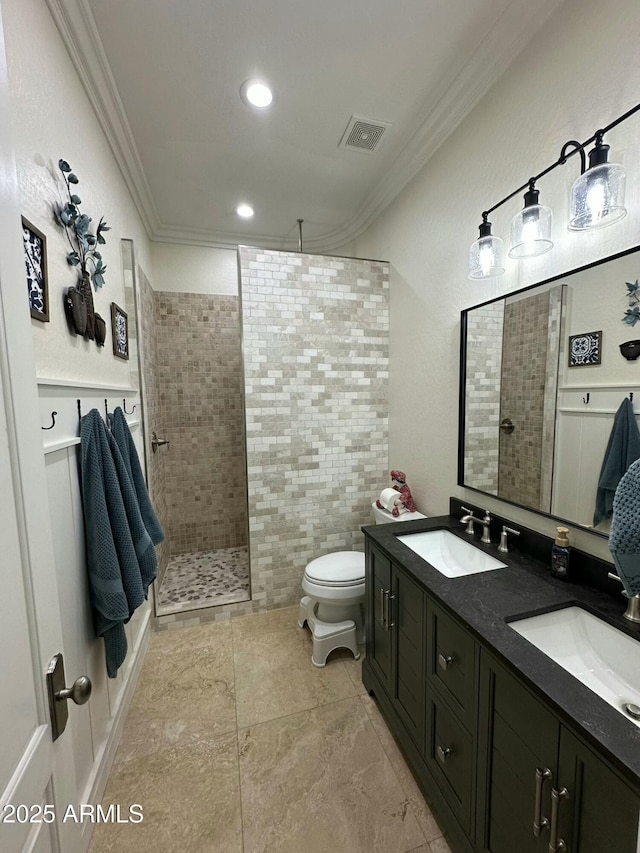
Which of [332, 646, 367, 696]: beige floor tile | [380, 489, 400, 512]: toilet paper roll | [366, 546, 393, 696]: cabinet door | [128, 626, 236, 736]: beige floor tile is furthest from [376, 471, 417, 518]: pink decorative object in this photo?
[128, 626, 236, 736]: beige floor tile

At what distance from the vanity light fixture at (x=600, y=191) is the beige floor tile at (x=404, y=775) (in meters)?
2.07

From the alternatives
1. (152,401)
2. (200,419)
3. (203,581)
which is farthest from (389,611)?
(200,419)

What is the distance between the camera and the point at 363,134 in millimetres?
1859

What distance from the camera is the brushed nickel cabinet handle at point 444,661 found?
1124mm

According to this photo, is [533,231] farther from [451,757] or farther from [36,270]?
[451,757]

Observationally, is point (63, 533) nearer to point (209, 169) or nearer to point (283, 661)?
point (283, 661)

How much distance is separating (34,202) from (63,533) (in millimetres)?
1012

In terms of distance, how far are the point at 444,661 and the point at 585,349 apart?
3.84ft

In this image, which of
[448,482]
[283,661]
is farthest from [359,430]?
[283,661]

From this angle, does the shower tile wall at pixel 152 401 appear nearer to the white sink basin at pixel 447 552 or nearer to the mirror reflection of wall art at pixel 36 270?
the mirror reflection of wall art at pixel 36 270

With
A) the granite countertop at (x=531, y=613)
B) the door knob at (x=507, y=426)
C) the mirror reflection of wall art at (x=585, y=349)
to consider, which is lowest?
the granite countertop at (x=531, y=613)

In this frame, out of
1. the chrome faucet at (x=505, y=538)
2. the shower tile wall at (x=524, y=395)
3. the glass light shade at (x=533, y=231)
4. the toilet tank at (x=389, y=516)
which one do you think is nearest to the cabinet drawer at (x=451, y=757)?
the chrome faucet at (x=505, y=538)

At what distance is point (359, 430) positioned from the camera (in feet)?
8.29

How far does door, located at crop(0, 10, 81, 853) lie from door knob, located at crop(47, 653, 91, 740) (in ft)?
0.05
